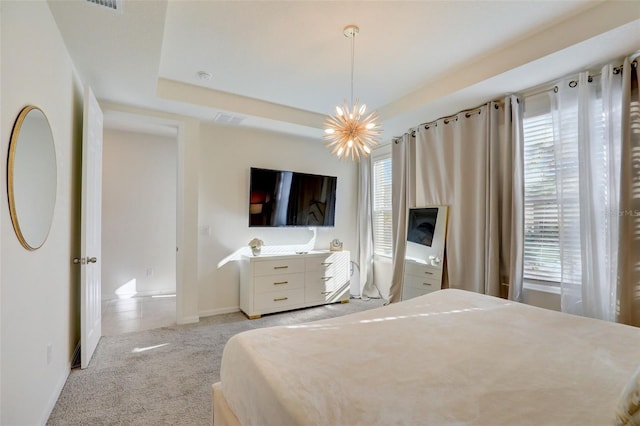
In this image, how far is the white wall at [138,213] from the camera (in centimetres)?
470

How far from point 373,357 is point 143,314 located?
3.71 m

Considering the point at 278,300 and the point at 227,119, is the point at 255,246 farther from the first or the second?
the point at 227,119

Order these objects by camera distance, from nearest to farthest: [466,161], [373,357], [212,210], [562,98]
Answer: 1. [373,357]
2. [562,98]
3. [466,161]
4. [212,210]

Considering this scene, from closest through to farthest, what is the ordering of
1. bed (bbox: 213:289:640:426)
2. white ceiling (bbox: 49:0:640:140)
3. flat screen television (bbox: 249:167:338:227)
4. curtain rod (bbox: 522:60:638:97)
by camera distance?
bed (bbox: 213:289:640:426) < white ceiling (bbox: 49:0:640:140) < curtain rod (bbox: 522:60:638:97) < flat screen television (bbox: 249:167:338:227)

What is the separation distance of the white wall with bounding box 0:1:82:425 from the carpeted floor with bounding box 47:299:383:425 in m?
0.16

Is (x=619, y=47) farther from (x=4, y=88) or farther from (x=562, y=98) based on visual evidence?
(x=4, y=88)

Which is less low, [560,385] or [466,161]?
[466,161]

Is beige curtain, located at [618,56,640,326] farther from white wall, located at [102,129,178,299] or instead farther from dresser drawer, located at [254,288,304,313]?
white wall, located at [102,129,178,299]

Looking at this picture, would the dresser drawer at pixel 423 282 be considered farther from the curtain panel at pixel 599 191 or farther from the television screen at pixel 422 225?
the curtain panel at pixel 599 191

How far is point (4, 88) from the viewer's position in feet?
4.24

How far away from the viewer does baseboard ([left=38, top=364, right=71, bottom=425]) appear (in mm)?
1791

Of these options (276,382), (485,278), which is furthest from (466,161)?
(276,382)

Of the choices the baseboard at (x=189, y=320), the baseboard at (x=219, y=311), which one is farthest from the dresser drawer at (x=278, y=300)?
the baseboard at (x=189, y=320)

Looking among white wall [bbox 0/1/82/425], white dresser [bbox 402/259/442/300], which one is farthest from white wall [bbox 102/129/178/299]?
white dresser [bbox 402/259/442/300]
